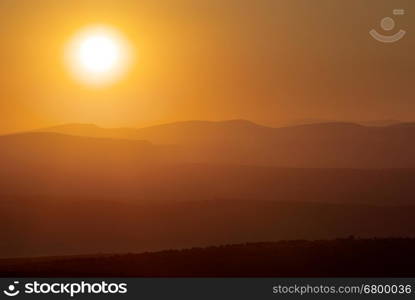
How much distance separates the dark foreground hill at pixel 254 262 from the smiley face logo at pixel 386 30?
0.95 m

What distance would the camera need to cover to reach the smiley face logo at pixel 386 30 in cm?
310

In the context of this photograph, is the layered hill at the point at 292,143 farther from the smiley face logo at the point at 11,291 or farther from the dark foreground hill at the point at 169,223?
the smiley face logo at the point at 11,291

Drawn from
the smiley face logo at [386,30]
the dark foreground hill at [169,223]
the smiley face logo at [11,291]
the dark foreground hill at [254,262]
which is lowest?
the smiley face logo at [11,291]

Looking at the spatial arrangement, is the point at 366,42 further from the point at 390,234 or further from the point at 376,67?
the point at 390,234

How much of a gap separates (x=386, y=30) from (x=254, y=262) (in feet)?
4.11

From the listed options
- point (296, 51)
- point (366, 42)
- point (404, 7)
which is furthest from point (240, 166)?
point (404, 7)

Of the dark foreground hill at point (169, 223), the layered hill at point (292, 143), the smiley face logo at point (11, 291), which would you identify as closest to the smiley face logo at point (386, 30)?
the layered hill at point (292, 143)

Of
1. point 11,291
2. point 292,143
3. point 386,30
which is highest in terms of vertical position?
point 386,30

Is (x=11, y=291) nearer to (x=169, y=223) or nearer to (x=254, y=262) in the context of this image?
(x=169, y=223)

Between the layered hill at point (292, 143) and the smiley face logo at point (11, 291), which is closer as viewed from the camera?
the smiley face logo at point (11, 291)

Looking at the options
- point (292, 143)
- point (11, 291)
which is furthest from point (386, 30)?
point (11, 291)

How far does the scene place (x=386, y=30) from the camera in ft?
10.2

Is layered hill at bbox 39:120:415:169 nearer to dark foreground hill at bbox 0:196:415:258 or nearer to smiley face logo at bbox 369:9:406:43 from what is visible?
dark foreground hill at bbox 0:196:415:258

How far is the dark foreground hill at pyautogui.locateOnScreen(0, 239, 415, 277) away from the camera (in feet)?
10.1
